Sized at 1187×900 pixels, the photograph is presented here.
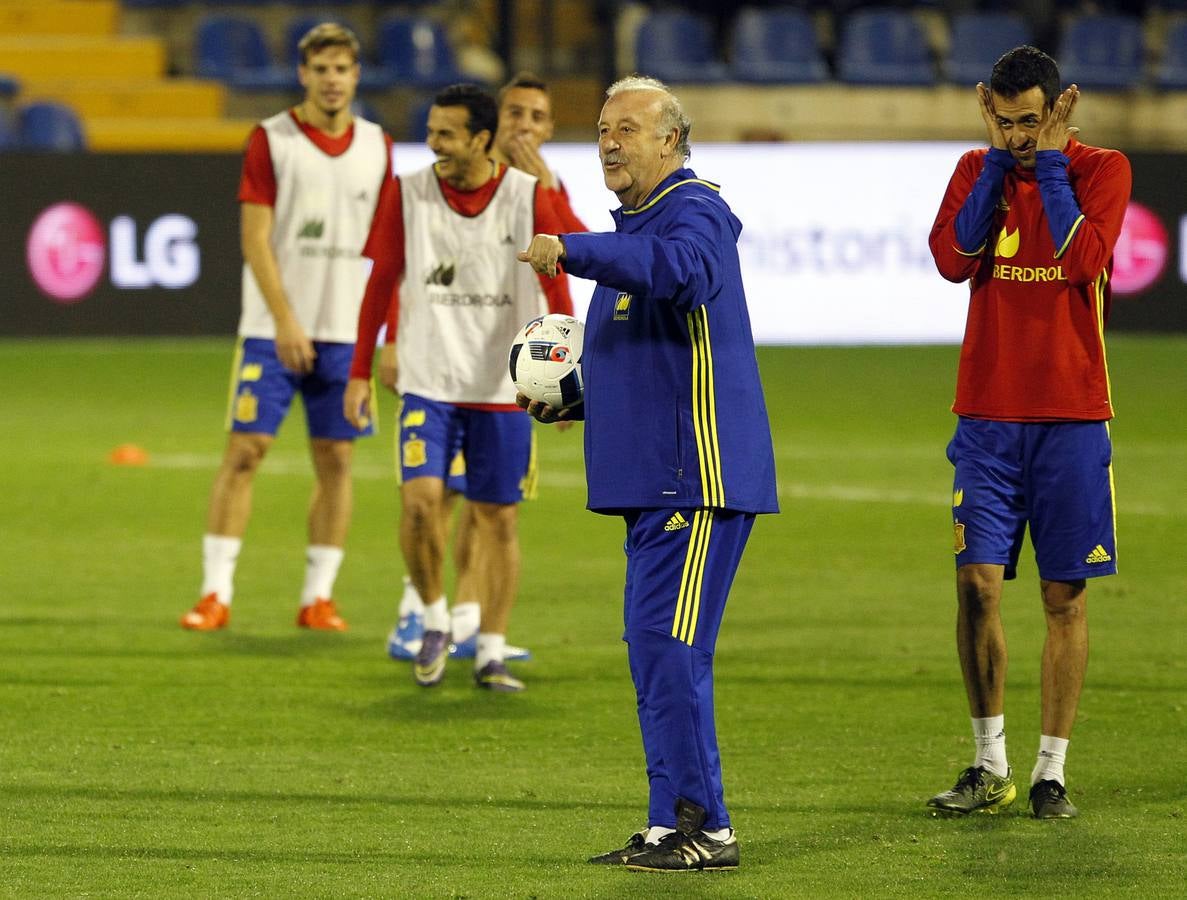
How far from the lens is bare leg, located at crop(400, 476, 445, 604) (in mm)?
7527

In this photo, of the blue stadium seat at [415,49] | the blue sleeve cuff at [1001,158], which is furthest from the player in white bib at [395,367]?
the blue stadium seat at [415,49]

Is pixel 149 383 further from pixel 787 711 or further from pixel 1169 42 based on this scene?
pixel 1169 42

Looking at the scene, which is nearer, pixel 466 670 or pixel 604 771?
pixel 604 771

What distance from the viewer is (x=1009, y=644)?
834cm

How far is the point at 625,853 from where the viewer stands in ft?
17.2

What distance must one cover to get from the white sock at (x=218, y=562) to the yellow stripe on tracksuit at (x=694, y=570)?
3974mm

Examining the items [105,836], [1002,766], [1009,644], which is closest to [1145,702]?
[1009,644]

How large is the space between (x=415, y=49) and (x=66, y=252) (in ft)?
20.2

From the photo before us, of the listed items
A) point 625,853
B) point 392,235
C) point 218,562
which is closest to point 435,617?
point 392,235

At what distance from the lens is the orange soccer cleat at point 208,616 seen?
28.4 feet

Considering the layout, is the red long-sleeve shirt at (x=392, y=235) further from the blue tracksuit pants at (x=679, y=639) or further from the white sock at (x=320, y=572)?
the blue tracksuit pants at (x=679, y=639)

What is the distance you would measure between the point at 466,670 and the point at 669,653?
2.97 metres

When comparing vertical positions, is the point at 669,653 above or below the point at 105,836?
above

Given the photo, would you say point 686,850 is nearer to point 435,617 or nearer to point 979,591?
point 979,591
